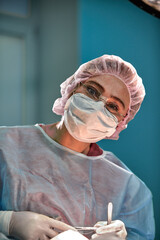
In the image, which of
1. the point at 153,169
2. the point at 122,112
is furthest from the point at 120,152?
the point at 122,112

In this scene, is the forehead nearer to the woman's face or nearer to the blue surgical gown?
the woman's face

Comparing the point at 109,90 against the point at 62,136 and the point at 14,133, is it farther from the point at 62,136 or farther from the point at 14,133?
the point at 14,133

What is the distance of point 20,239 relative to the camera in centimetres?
130

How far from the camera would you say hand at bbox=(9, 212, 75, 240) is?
4.23 ft

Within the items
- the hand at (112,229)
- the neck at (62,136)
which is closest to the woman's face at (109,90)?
the neck at (62,136)

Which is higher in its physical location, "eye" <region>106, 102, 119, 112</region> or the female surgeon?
"eye" <region>106, 102, 119, 112</region>

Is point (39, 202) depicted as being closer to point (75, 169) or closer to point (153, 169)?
point (75, 169)

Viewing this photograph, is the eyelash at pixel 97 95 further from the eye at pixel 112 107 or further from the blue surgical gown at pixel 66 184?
the blue surgical gown at pixel 66 184

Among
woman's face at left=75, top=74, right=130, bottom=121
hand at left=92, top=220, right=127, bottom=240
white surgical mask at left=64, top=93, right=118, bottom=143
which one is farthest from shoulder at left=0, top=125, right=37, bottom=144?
hand at left=92, top=220, right=127, bottom=240

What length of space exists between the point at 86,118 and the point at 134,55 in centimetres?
68

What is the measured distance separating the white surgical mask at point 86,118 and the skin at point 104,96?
0.05 metres

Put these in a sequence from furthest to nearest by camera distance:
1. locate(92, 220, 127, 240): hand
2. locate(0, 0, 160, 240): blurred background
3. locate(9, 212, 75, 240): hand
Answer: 1. locate(0, 0, 160, 240): blurred background
2. locate(92, 220, 127, 240): hand
3. locate(9, 212, 75, 240): hand

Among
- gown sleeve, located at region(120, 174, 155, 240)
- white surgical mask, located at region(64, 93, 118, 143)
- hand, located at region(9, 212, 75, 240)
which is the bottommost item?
gown sleeve, located at region(120, 174, 155, 240)

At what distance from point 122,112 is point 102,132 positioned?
0.15m
